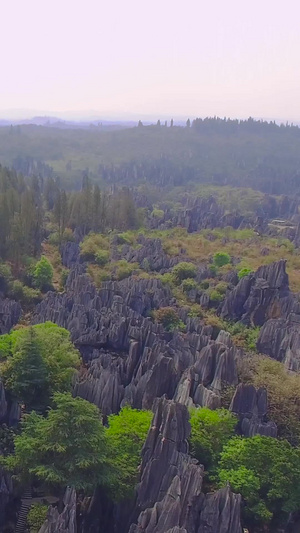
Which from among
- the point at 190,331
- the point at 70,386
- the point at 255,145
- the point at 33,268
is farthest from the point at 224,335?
→ the point at 255,145

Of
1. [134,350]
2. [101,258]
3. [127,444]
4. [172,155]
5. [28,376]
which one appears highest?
[172,155]

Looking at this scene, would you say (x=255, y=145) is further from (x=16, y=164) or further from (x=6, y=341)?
(x=6, y=341)

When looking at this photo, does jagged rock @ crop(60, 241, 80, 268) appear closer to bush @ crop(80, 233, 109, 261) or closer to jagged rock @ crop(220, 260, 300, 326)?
bush @ crop(80, 233, 109, 261)

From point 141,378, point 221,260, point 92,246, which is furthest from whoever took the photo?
point 92,246

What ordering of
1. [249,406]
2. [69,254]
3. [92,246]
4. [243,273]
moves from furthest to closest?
[92,246] < [69,254] < [243,273] < [249,406]

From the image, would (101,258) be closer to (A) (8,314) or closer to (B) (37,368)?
(A) (8,314)

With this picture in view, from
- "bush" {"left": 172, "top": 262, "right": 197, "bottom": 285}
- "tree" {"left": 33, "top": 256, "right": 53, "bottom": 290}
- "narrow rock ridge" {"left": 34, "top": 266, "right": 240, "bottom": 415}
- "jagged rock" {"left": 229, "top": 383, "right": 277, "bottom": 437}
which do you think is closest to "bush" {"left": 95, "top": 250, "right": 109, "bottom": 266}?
"bush" {"left": 172, "top": 262, "right": 197, "bottom": 285}

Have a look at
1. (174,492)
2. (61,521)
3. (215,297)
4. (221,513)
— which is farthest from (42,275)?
(221,513)
